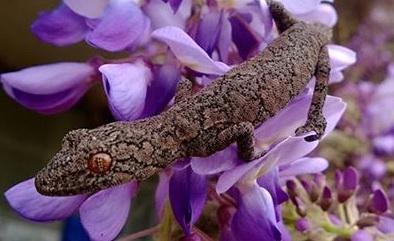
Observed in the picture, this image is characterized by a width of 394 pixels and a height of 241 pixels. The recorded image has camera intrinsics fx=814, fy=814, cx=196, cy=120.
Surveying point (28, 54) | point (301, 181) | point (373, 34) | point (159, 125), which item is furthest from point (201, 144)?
point (28, 54)

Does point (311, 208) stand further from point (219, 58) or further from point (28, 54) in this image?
point (28, 54)

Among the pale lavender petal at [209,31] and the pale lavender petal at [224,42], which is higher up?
the pale lavender petal at [209,31]

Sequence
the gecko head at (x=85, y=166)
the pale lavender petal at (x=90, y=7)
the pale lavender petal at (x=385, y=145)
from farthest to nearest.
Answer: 1. the pale lavender petal at (x=385, y=145)
2. the pale lavender petal at (x=90, y=7)
3. the gecko head at (x=85, y=166)

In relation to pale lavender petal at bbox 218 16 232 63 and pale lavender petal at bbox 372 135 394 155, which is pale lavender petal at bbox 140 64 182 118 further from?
pale lavender petal at bbox 372 135 394 155

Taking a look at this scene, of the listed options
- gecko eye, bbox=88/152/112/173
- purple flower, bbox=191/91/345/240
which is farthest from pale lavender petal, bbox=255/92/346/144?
gecko eye, bbox=88/152/112/173

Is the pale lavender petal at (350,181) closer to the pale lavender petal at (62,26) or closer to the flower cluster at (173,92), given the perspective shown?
the flower cluster at (173,92)

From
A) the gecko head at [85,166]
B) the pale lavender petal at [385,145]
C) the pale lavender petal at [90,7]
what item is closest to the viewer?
the gecko head at [85,166]

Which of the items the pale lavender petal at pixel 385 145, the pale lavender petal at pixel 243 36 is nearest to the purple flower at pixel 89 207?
the pale lavender petal at pixel 243 36
